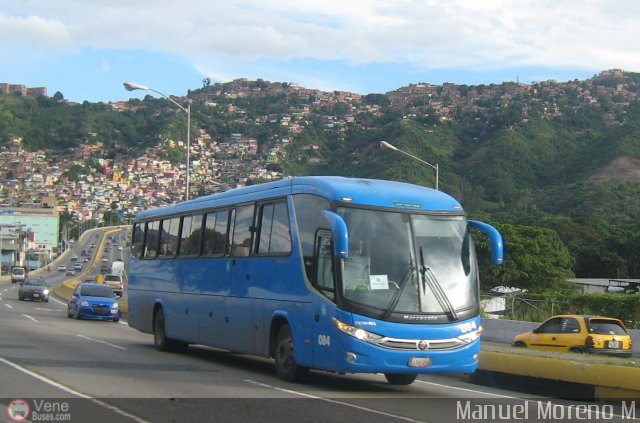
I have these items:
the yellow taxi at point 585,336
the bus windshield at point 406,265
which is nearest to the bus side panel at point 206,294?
the bus windshield at point 406,265

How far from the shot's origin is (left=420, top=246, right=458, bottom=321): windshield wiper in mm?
13406

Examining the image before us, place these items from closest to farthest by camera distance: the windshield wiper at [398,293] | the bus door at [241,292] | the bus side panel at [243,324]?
the windshield wiper at [398,293], the bus side panel at [243,324], the bus door at [241,292]

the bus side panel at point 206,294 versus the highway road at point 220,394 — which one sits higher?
A: the bus side panel at point 206,294

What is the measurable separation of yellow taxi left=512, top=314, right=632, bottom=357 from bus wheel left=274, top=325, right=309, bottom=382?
10687 mm

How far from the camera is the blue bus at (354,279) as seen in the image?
13.0 m

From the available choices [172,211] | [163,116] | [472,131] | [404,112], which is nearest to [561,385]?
[172,211]

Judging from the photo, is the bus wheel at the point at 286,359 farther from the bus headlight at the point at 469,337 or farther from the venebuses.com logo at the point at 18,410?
the venebuses.com logo at the point at 18,410

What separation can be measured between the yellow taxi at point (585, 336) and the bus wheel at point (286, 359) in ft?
35.1

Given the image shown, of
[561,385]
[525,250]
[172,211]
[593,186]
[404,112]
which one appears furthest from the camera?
[404,112]

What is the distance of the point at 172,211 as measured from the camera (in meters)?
20.9

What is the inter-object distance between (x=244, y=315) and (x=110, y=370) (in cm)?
252

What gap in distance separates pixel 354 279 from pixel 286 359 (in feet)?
7.43

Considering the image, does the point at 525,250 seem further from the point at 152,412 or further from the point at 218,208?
the point at 152,412

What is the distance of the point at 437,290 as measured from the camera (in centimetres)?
1344
